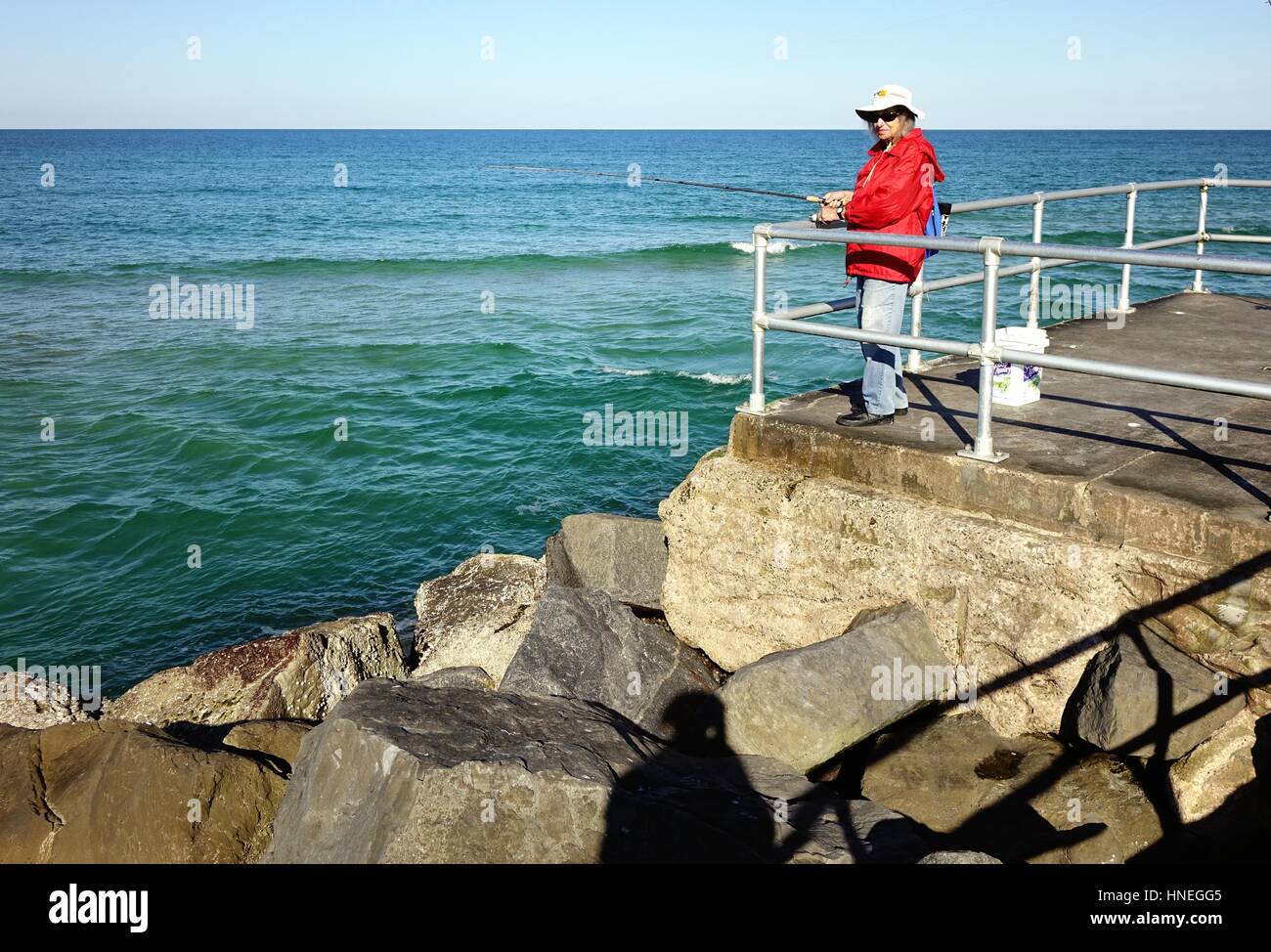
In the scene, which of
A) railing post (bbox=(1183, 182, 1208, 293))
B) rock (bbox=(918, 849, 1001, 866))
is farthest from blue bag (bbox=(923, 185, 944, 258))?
railing post (bbox=(1183, 182, 1208, 293))

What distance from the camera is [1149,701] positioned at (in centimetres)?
401

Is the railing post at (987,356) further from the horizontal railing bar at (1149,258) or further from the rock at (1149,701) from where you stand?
the rock at (1149,701)

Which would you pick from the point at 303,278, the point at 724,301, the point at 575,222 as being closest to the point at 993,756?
the point at 724,301

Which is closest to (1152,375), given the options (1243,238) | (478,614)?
(1243,238)

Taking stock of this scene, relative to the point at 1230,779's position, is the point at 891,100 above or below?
above

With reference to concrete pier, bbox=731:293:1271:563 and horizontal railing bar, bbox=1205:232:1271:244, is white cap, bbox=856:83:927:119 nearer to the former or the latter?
concrete pier, bbox=731:293:1271:563

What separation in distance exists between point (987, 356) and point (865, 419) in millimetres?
923

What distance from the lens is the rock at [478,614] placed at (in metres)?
7.57

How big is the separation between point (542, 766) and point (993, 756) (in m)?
1.93
